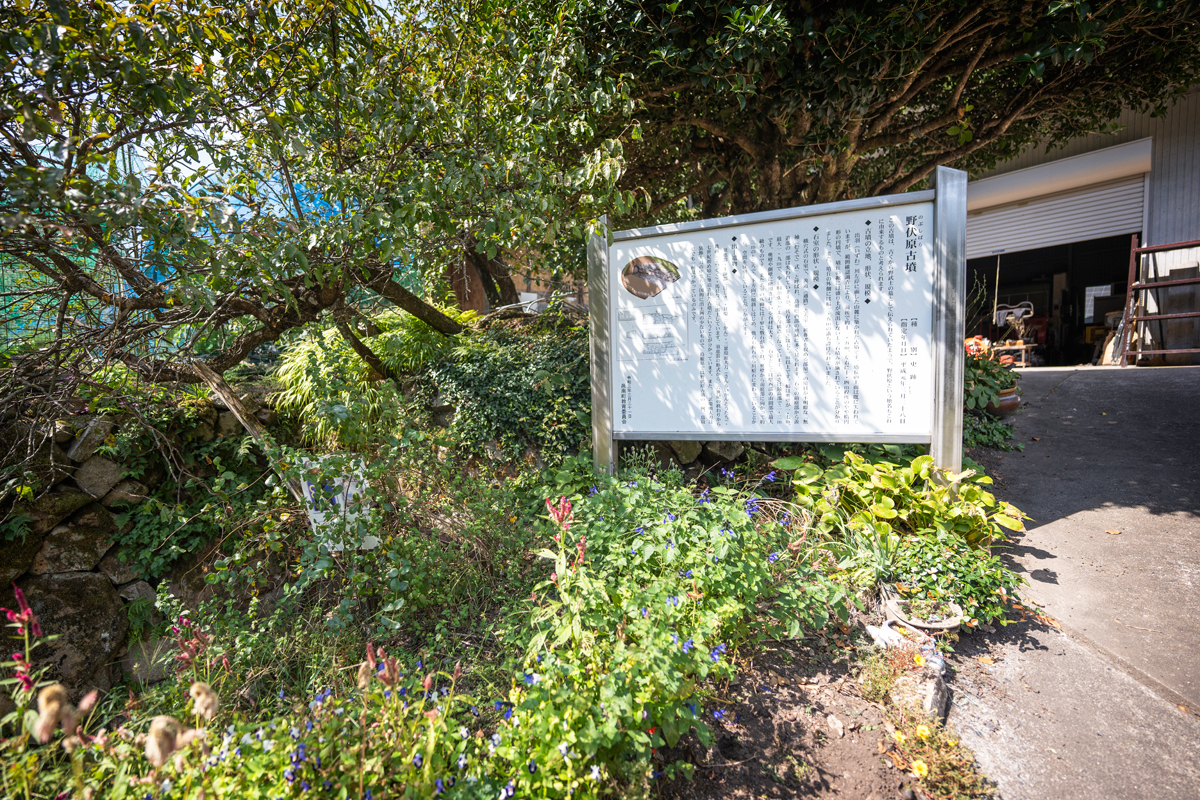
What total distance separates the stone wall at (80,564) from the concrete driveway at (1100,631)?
4.63 metres

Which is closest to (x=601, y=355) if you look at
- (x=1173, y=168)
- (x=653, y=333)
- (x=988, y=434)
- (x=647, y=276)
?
(x=653, y=333)

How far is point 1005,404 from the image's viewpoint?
5043mm

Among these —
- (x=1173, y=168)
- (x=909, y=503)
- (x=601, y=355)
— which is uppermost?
(x=1173, y=168)

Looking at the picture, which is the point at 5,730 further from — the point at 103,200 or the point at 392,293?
the point at 392,293

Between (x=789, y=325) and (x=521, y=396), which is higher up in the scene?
(x=789, y=325)

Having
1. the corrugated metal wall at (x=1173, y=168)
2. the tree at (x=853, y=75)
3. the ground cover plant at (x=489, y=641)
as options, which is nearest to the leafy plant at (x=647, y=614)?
the ground cover plant at (x=489, y=641)

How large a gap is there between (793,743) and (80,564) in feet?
13.8

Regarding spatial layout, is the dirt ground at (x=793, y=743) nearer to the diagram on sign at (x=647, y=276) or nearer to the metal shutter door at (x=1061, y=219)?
the diagram on sign at (x=647, y=276)

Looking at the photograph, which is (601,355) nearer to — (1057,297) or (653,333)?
(653,333)

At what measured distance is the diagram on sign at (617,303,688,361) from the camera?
356cm

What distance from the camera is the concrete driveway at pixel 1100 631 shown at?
1.89 metres

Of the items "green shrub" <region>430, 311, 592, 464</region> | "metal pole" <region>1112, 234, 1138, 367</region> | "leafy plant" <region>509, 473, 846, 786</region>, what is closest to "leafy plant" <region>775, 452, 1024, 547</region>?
"leafy plant" <region>509, 473, 846, 786</region>

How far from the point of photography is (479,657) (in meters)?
2.40

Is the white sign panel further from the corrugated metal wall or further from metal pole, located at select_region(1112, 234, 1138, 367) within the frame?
metal pole, located at select_region(1112, 234, 1138, 367)
